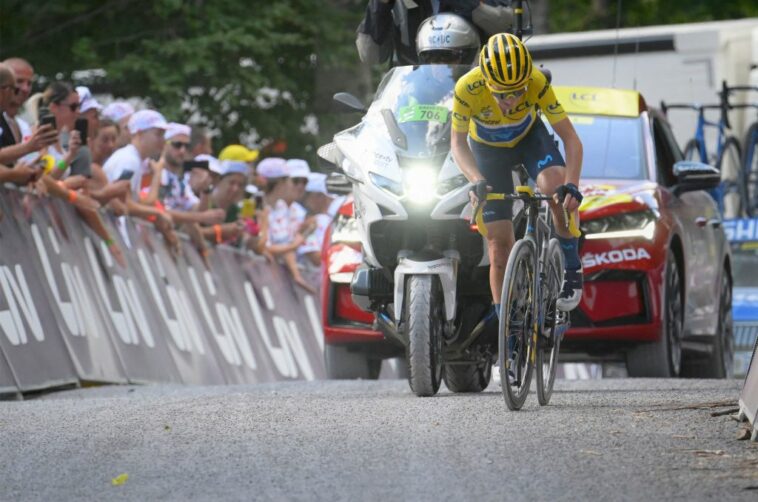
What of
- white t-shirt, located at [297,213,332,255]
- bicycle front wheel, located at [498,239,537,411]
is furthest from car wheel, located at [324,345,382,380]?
white t-shirt, located at [297,213,332,255]

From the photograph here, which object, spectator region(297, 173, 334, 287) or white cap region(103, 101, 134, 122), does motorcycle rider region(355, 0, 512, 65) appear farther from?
spectator region(297, 173, 334, 287)

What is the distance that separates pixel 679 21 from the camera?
42.0 metres

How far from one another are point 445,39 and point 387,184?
120cm

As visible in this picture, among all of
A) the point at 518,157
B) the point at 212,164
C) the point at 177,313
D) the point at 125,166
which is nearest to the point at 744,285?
the point at 212,164

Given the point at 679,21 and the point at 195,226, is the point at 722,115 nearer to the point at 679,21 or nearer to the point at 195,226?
the point at 195,226

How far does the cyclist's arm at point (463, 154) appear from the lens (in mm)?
10070

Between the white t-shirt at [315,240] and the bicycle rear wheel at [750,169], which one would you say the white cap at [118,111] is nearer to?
the white t-shirt at [315,240]

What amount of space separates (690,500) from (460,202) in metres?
4.01

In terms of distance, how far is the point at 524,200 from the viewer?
9.87 metres

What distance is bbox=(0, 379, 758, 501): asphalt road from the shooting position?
23.2ft

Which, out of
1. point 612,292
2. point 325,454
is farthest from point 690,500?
point 612,292

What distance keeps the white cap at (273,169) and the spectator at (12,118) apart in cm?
688

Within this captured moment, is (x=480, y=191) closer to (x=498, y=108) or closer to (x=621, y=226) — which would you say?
(x=498, y=108)

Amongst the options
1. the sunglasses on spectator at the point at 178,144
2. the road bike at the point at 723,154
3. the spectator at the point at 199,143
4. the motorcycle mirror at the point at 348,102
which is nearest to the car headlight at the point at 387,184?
the motorcycle mirror at the point at 348,102
